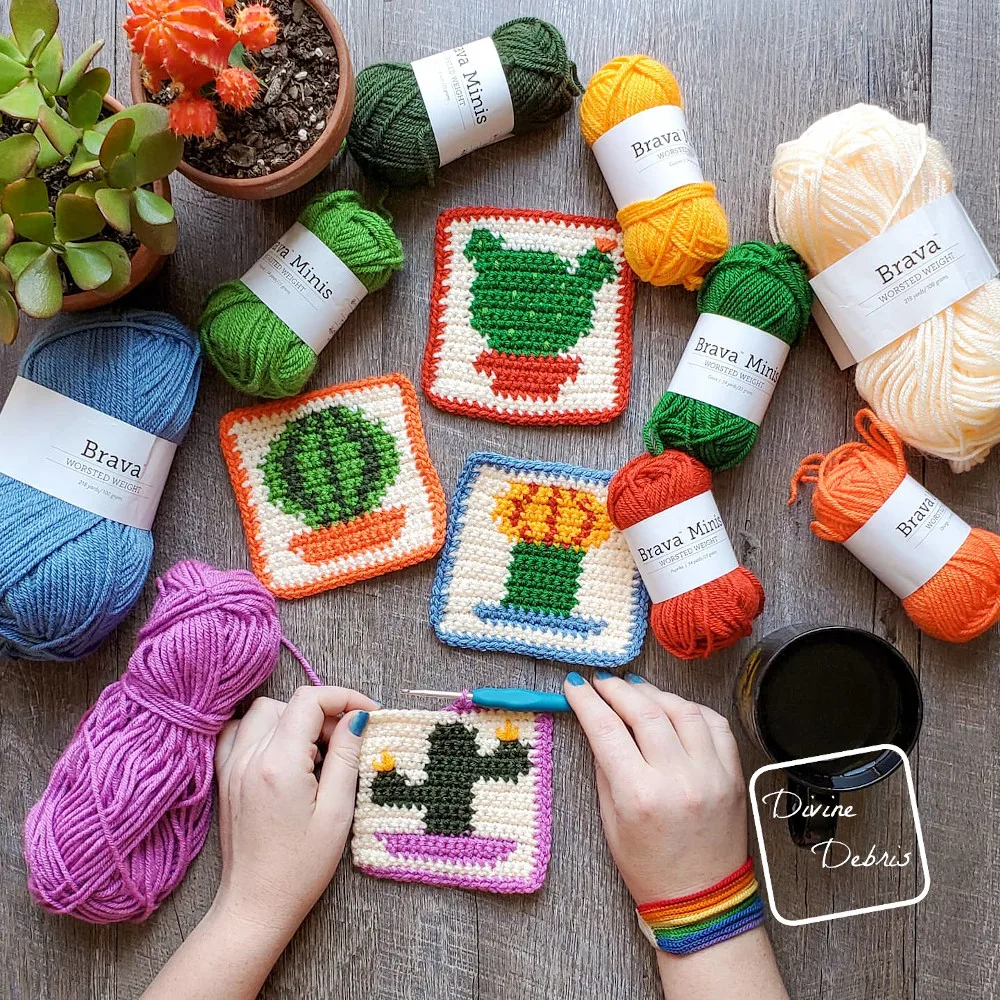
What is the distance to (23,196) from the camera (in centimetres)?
70

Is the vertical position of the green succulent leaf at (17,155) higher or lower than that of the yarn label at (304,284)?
higher

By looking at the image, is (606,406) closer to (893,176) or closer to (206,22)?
(893,176)

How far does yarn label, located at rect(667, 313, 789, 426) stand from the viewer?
0.87m

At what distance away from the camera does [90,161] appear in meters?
0.71

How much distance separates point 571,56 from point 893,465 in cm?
58

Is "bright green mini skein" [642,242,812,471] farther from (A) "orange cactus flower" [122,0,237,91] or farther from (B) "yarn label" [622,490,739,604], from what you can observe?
(A) "orange cactus flower" [122,0,237,91]

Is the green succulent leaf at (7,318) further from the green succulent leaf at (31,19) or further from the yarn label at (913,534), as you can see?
the yarn label at (913,534)

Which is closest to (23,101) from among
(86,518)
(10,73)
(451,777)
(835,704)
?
(10,73)

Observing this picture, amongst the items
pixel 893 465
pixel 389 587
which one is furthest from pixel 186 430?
pixel 893 465

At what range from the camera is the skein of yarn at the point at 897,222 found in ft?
2.75

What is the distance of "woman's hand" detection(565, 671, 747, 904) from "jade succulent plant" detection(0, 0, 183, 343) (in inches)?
24.9

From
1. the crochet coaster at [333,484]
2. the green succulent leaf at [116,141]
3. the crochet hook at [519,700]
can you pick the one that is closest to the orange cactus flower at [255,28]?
the green succulent leaf at [116,141]

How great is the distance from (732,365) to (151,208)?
57 centimetres

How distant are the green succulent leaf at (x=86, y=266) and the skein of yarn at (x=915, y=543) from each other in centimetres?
73
